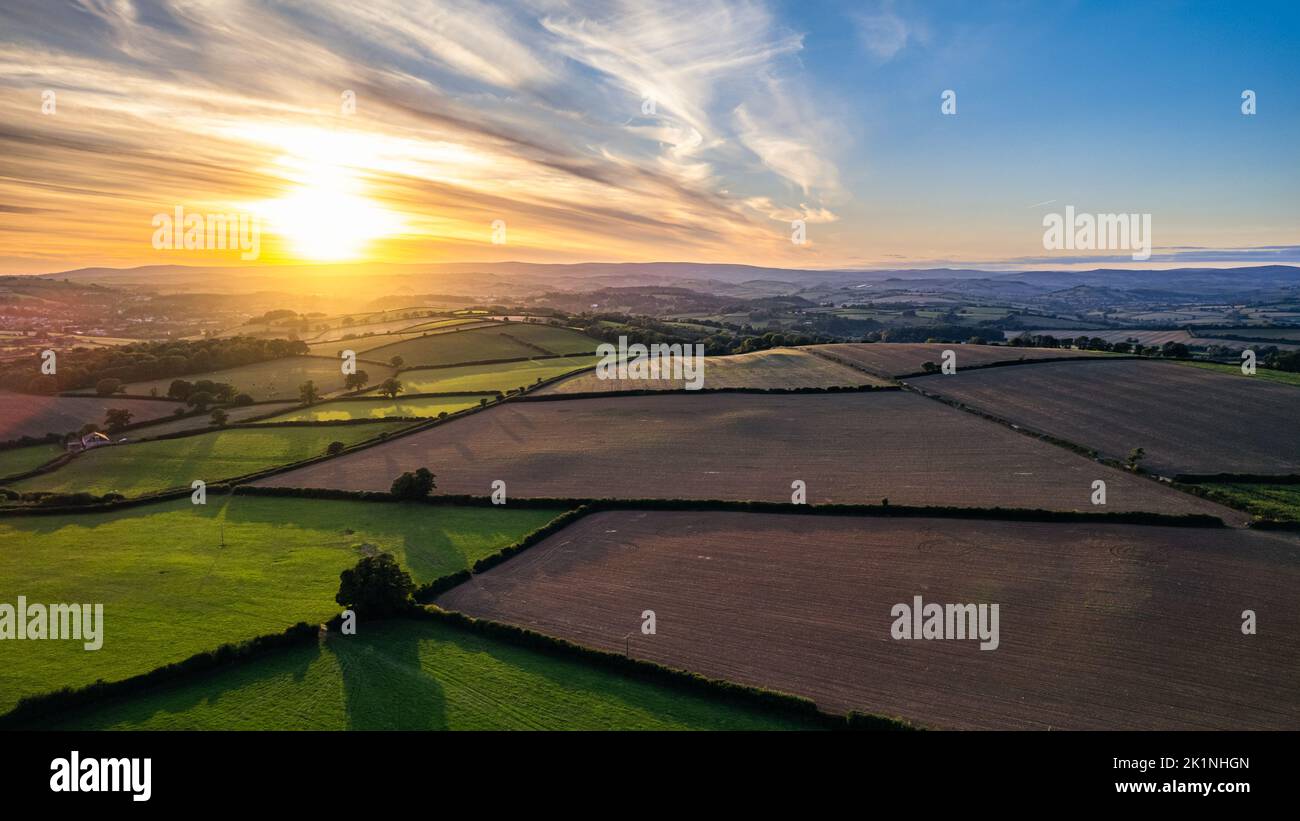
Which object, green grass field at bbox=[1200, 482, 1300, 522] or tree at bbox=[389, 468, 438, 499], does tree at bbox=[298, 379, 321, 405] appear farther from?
green grass field at bbox=[1200, 482, 1300, 522]

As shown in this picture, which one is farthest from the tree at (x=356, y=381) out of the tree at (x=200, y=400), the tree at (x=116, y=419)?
the tree at (x=116, y=419)

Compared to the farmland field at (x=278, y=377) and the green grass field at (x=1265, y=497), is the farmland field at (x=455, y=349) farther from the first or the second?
the green grass field at (x=1265, y=497)

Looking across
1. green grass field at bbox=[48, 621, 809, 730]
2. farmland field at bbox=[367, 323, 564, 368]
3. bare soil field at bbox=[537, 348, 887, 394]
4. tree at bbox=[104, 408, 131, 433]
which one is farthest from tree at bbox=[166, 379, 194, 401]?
green grass field at bbox=[48, 621, 809, 730]

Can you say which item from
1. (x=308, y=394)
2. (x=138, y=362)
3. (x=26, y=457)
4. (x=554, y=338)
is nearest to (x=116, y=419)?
(x=26, y=457)

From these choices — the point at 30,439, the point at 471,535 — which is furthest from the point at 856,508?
the point at 30,439
